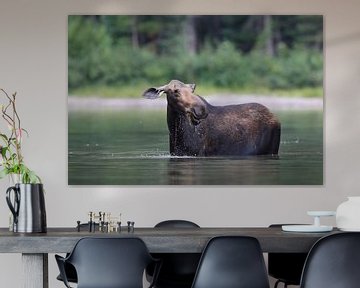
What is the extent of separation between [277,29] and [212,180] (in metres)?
1.33

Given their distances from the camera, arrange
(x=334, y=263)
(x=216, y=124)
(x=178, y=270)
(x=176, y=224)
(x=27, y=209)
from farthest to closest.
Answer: (x=216, y=124), (x=176, y=224), (x=178, y=270), (x=27, y=209), (x=334, y=263)

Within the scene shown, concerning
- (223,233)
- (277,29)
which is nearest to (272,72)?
(277,29)

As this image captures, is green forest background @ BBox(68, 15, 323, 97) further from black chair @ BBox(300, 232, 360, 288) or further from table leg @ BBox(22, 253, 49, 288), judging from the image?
black chair @ BBox(300, 232, 360, 288)

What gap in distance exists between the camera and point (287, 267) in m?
5.29

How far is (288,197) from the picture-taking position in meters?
6.42

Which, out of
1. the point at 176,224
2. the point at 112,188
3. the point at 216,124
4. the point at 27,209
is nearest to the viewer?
the point at 27,209

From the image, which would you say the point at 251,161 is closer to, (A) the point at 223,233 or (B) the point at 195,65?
(B) the point at 195,65

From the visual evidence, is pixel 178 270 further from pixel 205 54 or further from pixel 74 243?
pixel 205 54

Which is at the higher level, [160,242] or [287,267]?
[160,242]

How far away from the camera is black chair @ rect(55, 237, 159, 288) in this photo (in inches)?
159

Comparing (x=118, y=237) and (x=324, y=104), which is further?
(x=324, y=104)

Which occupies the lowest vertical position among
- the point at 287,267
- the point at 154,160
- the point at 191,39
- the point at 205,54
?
the point at 287,267

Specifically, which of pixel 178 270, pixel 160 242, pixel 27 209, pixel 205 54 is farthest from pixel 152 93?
pixel 160 242

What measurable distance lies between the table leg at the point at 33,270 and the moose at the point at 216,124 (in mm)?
2497
